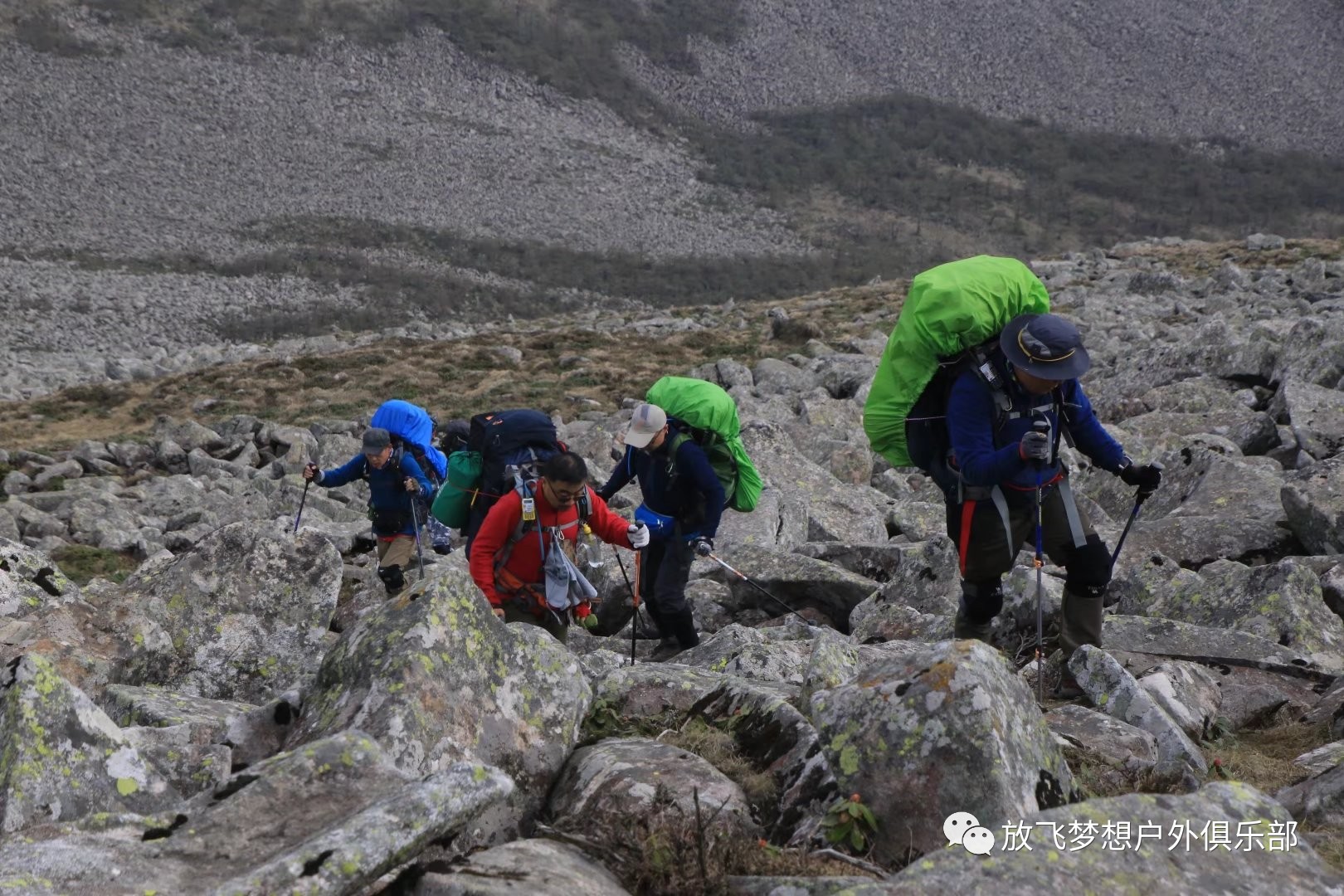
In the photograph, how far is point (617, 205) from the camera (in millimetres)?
98250

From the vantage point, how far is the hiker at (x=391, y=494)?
438 inches

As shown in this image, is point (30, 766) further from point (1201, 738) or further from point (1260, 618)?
point (1260, 618)

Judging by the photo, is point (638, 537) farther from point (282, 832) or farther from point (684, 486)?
point (282, 832)

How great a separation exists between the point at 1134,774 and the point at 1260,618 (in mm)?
3206

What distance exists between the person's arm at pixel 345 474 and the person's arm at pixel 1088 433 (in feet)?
22.3

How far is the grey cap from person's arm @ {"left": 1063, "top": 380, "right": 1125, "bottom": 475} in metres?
6.30

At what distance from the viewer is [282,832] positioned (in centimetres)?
385

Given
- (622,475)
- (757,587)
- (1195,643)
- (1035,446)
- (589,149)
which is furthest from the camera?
(589,149)

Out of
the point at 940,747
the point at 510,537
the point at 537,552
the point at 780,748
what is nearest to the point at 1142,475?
the point at 780,748

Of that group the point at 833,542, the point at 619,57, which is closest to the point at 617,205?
the point at 619,57

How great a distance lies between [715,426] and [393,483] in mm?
3802

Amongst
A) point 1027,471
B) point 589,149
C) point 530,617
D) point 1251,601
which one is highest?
point 1027,471

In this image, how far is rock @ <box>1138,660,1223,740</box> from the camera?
19.8 ft

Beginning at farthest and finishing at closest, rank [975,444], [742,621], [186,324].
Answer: [186,324] < [742,621] < [975,444]
